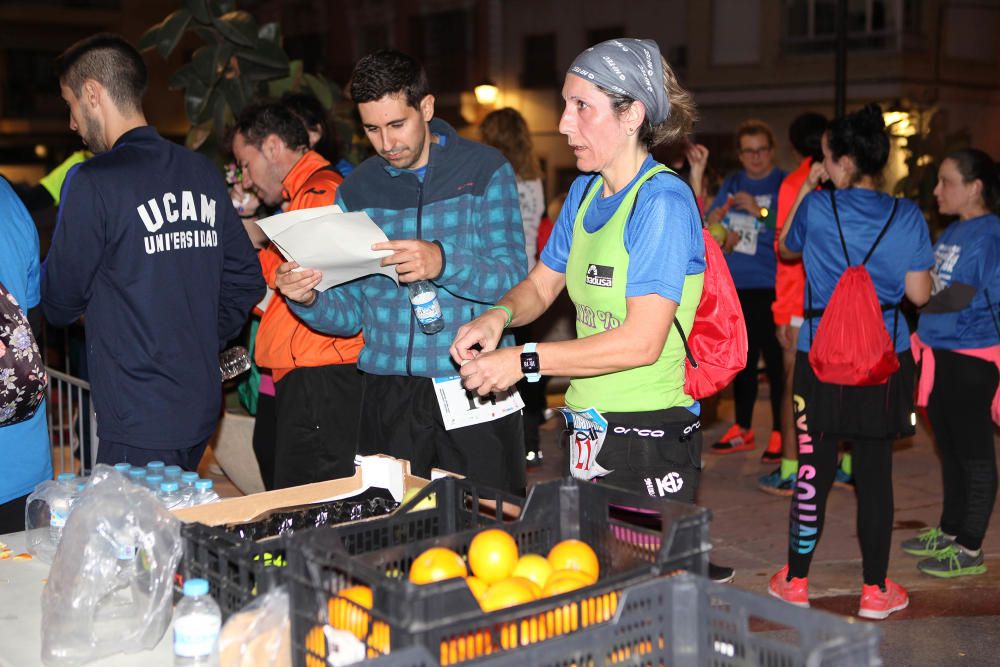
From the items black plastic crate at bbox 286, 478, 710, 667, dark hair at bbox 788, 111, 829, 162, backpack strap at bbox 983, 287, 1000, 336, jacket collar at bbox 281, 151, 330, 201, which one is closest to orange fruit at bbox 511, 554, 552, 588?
black plastic crate at bbox 286, 478, 710, 667

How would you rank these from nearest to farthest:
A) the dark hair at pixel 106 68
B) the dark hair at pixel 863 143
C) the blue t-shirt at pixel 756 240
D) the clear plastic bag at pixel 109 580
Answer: the clear plastic bag at pixel 109 580
the dark hair at pixel 106 68
the dark hair at pixel 863 143
the blue t-shirt at pixel 756 240

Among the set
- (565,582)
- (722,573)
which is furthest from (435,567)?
(722,573)

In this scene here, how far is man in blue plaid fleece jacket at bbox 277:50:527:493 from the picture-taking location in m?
3.51

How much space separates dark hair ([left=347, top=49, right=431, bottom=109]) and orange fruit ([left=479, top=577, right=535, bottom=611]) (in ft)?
6.59

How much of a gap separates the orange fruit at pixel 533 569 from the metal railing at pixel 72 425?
297 cm

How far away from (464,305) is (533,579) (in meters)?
1.71

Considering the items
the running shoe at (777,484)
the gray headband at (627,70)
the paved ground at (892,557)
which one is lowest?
the paved ground at (892,557)

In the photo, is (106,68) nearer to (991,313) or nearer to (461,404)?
(461,404)

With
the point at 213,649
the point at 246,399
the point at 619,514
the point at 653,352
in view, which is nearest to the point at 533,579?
the point at 213,649

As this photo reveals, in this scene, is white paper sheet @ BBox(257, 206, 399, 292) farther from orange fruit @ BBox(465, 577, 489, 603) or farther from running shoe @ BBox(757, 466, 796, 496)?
running shoe @ BBox(757, 466, 796, 496)

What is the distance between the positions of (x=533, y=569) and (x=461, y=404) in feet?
5.04

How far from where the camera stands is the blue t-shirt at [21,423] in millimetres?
3240

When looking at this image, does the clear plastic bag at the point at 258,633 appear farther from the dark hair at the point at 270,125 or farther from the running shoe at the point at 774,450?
the running shoe at the point at 774,450

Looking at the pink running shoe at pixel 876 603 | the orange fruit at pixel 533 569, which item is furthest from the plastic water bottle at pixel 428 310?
the pink running shoe at pixel 876 603
